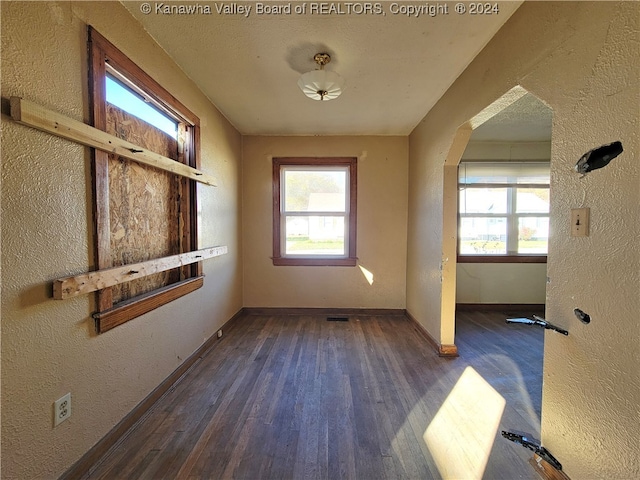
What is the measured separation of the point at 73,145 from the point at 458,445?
2573mm

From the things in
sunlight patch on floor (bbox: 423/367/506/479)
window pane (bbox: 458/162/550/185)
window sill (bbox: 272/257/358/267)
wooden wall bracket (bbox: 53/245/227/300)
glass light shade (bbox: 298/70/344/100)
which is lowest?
sunlight patch on floor (bbox: 423/367/506/479)

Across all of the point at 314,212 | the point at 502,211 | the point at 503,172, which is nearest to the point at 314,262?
the point at 314,212

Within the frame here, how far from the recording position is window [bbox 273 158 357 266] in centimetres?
375

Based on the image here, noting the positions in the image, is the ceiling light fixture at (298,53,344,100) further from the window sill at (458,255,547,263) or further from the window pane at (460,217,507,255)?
the window sill at (458,255,547,263)

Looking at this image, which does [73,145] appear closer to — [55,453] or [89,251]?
[89,251]

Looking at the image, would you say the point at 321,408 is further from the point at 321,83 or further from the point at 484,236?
the point at 484,236

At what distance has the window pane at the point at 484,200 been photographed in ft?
12.9

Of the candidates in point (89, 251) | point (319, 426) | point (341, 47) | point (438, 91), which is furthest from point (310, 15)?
point (319, 426)

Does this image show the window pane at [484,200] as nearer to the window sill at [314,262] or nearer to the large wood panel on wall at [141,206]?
the window sill at [314,262]

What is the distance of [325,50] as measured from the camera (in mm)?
1896

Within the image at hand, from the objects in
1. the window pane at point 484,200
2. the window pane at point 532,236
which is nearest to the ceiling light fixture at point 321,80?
the window pane at point 484,200

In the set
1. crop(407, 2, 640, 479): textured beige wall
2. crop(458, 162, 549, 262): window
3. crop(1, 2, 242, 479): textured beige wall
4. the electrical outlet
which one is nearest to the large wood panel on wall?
crop(1, 2, 242, 479): textured beige wall

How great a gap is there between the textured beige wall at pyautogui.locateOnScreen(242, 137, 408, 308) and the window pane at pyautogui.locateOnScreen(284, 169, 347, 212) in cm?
26

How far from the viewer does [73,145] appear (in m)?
1.28
